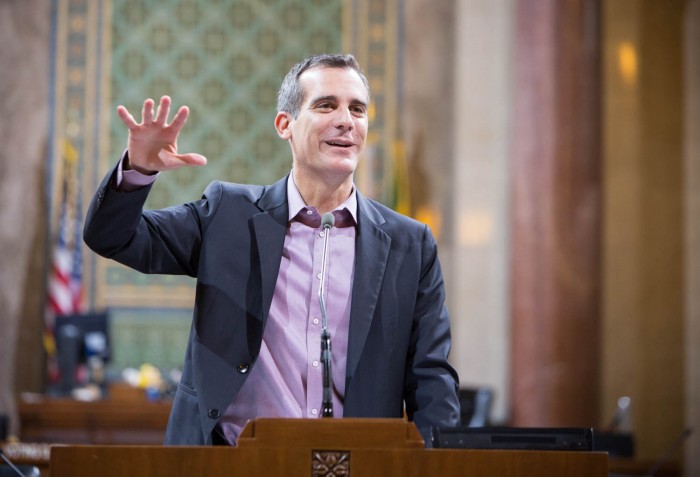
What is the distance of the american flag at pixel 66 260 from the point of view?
35.2ft

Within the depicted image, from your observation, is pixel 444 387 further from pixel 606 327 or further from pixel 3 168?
pixel 3 168

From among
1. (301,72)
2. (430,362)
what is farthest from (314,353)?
(301,72)

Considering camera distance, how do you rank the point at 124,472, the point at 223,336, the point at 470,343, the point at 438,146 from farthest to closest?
the point at 438,146 < the point at 470,343 < the point at 223,336 < the point at 124,472

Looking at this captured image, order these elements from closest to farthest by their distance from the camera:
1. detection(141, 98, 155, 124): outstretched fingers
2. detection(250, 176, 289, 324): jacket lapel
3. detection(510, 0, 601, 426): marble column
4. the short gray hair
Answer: detection(141, 98, 155, 124): outstretched fingers, detection(250, 176, 289, 324): jacket lapel, the short gray hair, detection(510, 0, 601, 426): marble column

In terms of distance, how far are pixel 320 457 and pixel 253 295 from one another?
2.44 ft

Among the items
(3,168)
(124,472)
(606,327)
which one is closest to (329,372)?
(124,472)

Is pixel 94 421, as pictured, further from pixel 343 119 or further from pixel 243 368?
pixel 343 119

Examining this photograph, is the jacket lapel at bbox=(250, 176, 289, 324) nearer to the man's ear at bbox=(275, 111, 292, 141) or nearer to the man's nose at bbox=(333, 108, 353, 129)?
the man's ear at bbox=(275, 111, 292, 141)

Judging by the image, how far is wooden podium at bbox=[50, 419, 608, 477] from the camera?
2.08 meters

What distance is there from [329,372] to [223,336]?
14.8 inches

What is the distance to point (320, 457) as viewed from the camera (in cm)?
211

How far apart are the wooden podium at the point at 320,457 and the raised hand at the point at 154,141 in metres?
0.73

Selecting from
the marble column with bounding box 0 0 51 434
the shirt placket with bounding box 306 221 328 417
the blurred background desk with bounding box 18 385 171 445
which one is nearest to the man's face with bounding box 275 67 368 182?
the shirt placket with bounding box 306 221 328 417

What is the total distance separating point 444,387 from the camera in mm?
2711
